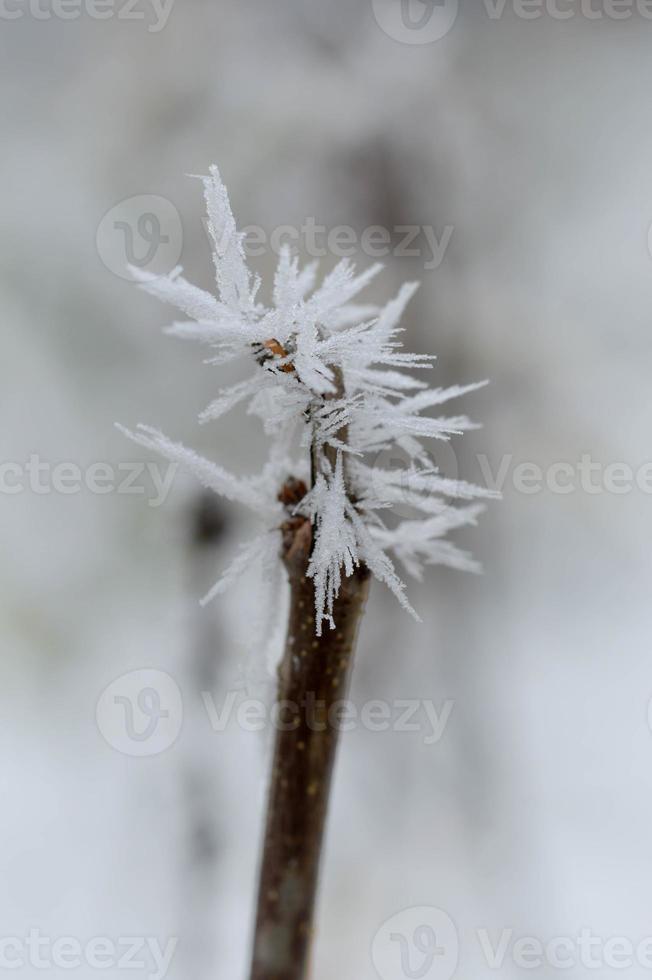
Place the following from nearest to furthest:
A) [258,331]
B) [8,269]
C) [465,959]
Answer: [258,331], [465,959], [8,269]

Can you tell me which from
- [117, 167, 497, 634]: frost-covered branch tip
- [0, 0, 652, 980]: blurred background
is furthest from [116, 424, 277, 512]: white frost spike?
[0, 0, 652, 980]: blurred background

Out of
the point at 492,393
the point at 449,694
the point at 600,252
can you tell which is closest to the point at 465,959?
the point at 449,694

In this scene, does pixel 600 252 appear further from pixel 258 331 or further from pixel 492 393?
pixel 258 331

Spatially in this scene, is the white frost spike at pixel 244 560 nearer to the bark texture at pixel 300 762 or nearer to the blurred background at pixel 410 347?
the bark texture at pixel 300 762

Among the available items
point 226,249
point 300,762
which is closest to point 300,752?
point 300,762

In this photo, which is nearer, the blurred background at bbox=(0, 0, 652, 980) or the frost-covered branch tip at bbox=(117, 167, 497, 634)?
the frost-covered branch tip at bbox=(117, 167, 497, 634)

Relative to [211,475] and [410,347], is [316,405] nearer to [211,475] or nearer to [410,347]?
[211,475]

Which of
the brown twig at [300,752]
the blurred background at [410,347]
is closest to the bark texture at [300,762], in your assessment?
the brown twig at [300,752]

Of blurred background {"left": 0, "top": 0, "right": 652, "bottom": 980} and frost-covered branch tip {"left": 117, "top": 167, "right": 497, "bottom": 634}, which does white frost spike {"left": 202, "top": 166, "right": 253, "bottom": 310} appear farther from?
blurred background {"left": 0, "top": 0, "right": 652, "bottom": 980}
